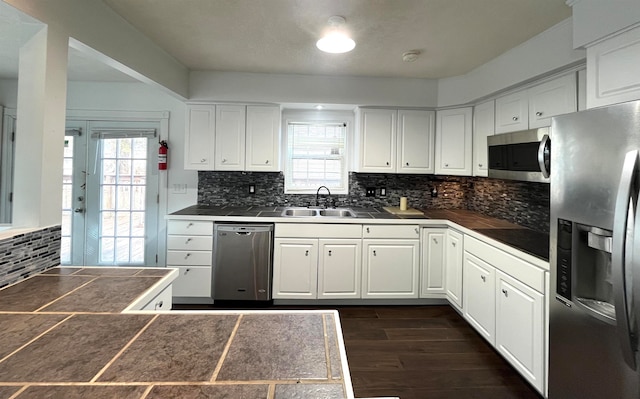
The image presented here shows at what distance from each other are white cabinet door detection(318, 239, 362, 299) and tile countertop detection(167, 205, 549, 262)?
0.25 metres

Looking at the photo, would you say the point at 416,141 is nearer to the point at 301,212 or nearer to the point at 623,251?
the point at 301,212

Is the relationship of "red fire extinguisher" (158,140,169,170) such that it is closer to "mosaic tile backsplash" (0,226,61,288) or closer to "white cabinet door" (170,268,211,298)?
"white cabinet door" (170,268,211,298)

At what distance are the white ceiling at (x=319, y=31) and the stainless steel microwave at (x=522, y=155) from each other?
2.53ft

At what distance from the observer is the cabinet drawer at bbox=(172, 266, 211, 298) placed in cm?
300

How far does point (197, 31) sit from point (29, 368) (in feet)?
7.78

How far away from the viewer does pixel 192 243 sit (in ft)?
9.86

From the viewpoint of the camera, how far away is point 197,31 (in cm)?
233

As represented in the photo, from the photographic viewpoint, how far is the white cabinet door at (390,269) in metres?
3.06

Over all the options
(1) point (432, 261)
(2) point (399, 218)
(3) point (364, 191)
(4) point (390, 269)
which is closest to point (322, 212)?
(3) point (364, 191)

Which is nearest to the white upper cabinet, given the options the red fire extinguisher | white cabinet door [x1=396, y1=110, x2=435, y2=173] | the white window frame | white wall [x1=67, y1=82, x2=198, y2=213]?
white cabinet door [x1=396, y1=110, x2=435, y2=173]

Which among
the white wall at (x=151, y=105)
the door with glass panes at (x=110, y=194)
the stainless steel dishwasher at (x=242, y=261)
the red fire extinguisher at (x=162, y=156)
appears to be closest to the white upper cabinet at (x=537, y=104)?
the stainless steel dishwasher at (x=242, y=261)

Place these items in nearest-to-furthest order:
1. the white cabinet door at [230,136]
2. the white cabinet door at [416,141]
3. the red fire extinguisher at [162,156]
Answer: the white cabinet door at [230,136], the white cabinet door at [416,141], the red fire extinguisher at [162,156]

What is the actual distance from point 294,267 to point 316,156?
1.46 m

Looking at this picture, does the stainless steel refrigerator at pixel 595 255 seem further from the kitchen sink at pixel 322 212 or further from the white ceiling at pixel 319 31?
the kitchen sink at pixel 322 212
